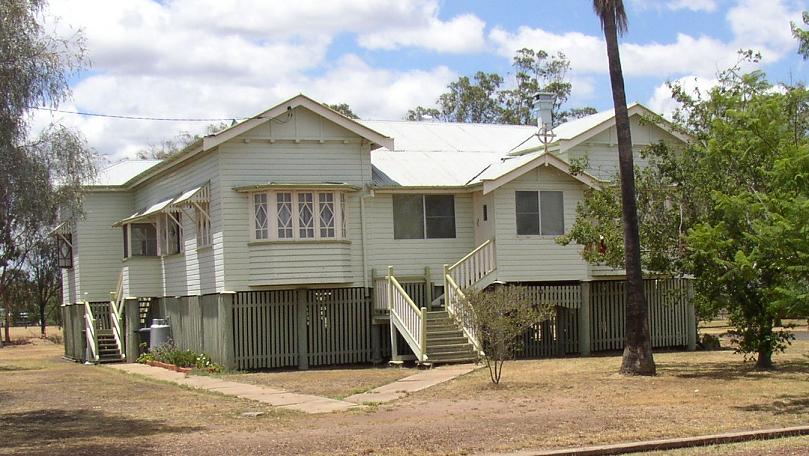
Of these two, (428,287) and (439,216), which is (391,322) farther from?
(439,216)

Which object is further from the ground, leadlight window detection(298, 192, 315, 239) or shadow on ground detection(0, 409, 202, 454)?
leadlight window detection(298, 192, 315, 239)

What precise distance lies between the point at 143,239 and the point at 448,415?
19.9m

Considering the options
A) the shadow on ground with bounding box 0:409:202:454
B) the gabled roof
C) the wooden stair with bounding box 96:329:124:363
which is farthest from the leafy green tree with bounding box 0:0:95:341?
the wooden stair with bounding box 96:329:124:363

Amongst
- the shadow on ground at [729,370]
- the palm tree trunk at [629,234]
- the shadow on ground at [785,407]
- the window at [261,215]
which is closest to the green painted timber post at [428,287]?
the window at [261,215]

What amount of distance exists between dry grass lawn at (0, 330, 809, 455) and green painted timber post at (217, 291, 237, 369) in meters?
3.69

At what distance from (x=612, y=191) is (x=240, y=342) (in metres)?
10.6

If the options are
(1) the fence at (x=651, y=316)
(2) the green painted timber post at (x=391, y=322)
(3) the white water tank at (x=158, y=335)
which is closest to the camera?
(2) the green painted timber post at (x=391, y=322)

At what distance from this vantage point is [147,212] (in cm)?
3109

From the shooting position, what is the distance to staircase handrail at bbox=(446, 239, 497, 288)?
27203 millimetres

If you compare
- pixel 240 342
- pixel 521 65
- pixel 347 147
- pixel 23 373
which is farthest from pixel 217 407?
pixel 521 65

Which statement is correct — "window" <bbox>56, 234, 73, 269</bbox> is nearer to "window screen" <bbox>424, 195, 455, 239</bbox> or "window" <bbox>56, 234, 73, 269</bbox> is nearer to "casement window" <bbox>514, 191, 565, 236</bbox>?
"window screen" <bbox>424, 195, 455, 239</bbox>

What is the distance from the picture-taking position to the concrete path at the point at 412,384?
751 inches

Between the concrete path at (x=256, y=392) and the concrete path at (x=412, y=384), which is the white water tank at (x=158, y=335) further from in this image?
the concrete path at (x=412, y=384)

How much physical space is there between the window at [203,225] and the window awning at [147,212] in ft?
3.36
